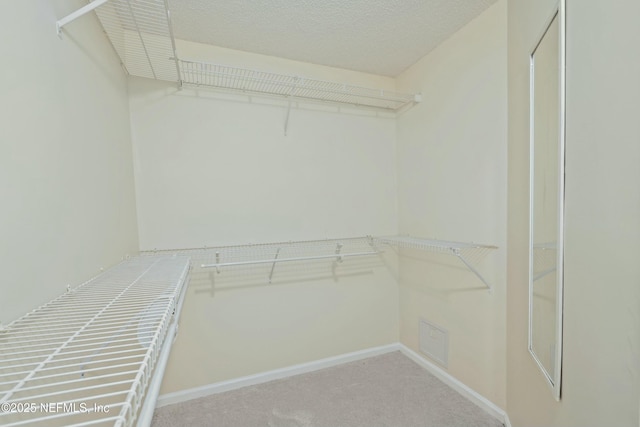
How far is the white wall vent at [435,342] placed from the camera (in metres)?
2.07

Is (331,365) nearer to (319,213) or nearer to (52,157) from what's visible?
(319,213)

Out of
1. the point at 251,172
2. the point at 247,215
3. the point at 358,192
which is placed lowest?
the point at 247,215

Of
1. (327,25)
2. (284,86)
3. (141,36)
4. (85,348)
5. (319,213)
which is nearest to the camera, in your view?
(85,348)

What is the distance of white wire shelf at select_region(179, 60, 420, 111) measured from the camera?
1861 millimetres

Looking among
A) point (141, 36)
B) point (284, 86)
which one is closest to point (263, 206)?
point (284, 86)

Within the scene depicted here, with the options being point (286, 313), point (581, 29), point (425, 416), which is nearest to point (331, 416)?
point (425, 416)

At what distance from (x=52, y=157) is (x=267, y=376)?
1.95 metres

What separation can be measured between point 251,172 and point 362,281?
1.33m

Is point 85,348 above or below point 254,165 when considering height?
below

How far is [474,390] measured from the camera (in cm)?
185

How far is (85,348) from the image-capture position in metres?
0.82

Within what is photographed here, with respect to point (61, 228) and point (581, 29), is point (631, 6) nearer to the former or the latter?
point (581, 29)

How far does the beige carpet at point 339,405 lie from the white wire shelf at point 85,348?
1.03 m

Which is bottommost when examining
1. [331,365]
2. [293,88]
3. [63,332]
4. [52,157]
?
[331,365]
